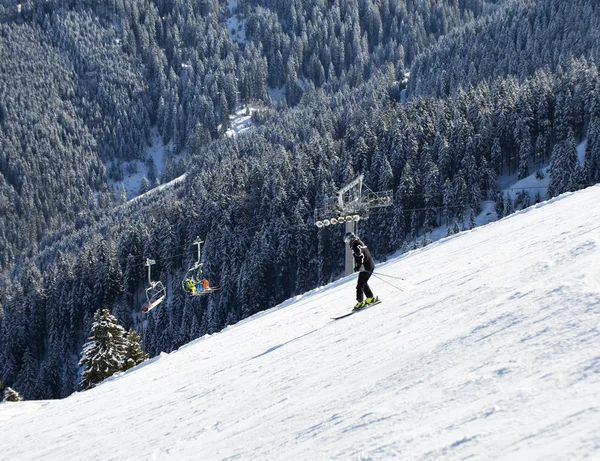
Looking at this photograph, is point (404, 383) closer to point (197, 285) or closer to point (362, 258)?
point (362, 258)

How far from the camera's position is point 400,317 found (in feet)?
40.9

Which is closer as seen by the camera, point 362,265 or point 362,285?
point 362,265

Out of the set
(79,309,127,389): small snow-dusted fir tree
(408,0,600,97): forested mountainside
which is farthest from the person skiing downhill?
(408,0,600,97): forested mountainside

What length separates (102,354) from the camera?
38531mm

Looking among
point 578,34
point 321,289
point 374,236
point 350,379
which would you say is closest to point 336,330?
point 350,379

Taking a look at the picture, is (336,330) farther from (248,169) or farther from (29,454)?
(248,169)

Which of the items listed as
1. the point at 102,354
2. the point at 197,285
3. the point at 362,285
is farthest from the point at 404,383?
the point at 102,354

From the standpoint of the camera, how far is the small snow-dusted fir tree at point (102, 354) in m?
38.3

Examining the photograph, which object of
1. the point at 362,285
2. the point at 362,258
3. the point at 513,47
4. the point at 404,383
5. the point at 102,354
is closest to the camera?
the point at 404,383

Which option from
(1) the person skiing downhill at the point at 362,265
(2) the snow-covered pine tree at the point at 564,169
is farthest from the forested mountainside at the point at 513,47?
(1) the person skiing downhill at the point at 362,265

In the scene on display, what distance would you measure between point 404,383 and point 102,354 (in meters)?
33.3

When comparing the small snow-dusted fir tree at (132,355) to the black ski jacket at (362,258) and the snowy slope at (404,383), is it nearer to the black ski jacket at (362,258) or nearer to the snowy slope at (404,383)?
the snowy slope at (404,383)

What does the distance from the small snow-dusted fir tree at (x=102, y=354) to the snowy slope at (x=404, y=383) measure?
70.0 feet

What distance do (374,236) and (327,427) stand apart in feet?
232
